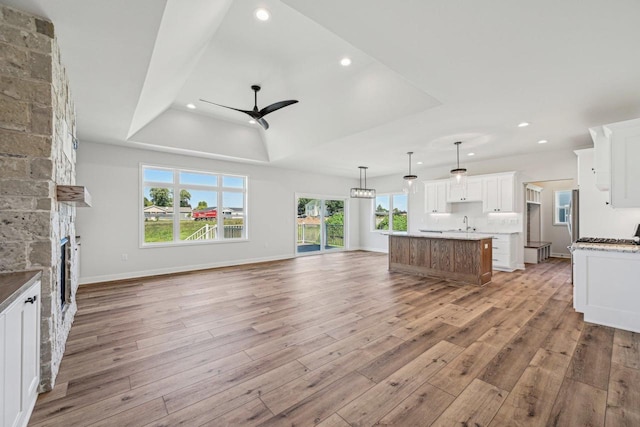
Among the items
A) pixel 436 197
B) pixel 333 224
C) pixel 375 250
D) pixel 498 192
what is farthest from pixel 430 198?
pixel 333 224

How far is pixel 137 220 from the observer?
224 inches

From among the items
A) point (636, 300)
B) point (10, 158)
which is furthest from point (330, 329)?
point (636, 300)

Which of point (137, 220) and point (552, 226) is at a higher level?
point (137, 220)

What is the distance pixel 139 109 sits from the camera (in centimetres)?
389

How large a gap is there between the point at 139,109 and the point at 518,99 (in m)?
5.16

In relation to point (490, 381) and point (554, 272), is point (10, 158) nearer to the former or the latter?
point (490, 381)

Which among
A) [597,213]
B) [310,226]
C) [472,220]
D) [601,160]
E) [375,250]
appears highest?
[601,160]

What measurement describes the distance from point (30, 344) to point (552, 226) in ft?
38.1

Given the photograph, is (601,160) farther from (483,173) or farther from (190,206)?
(190,206)

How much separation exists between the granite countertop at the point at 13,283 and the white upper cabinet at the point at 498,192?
7.80 m

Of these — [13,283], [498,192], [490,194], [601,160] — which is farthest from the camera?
[490,194]

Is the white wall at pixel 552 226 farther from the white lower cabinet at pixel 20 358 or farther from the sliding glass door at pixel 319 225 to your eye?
the white lower cabinet at pixel 20 358

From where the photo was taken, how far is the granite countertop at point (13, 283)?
4.37 ft

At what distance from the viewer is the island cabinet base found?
4.95m
